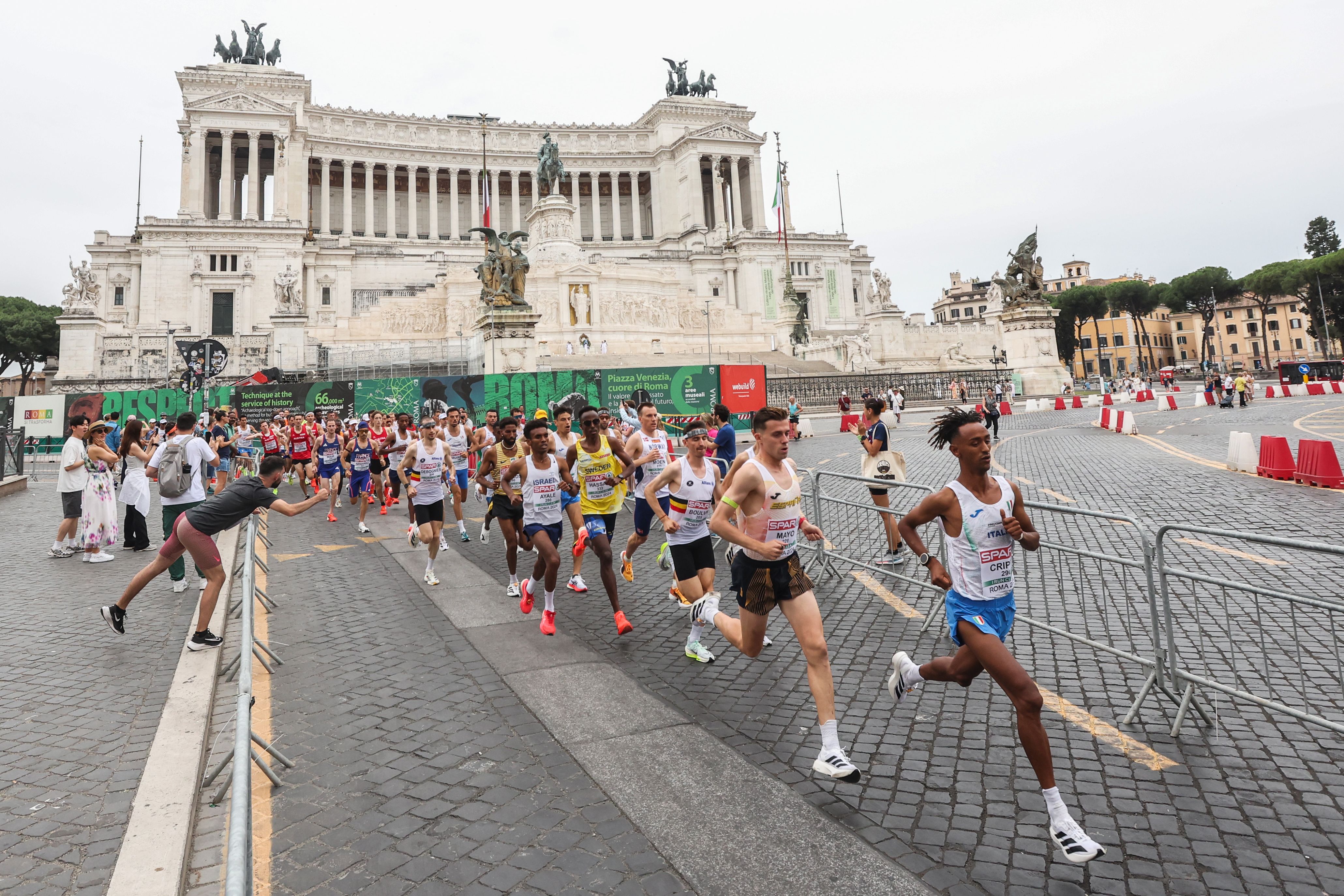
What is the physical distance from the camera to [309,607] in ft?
26.0

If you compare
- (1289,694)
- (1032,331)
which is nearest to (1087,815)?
(1289,694)

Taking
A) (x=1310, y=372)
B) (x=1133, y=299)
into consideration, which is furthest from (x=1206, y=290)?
(x=1310, y=372)

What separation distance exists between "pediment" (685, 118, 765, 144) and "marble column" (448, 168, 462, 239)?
28.1 metres

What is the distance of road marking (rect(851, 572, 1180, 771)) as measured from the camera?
4066 mm

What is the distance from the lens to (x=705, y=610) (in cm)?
537

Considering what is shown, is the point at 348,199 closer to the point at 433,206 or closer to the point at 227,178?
the point at 433,206

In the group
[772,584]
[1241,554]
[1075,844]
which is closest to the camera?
[1075,844]

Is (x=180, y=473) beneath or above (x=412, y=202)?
beneath

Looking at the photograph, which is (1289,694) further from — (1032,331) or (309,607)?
(1032,331)

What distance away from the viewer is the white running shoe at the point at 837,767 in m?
3.89

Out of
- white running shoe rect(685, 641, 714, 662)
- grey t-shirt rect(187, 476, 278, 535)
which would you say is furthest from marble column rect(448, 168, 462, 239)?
white running shoe rect(685, 641, 714, 662)

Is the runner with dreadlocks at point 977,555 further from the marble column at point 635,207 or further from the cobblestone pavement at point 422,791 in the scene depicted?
the marble column at point 635,207

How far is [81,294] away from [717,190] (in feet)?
208

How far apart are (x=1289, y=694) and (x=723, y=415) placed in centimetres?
713
